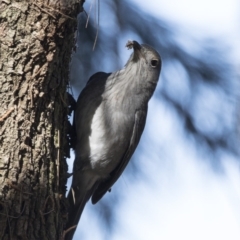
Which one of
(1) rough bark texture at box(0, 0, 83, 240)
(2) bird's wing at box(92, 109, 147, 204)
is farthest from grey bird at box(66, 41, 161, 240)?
(1) rough bark texture at box(0, 0, 83, 240)

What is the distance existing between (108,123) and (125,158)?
1.29 ft

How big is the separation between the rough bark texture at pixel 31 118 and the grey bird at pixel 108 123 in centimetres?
96

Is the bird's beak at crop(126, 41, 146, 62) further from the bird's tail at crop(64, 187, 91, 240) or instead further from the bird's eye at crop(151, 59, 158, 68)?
the bird's tail at crop(64, 187, 91, 240)

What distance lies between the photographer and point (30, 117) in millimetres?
3352

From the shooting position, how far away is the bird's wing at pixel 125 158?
4730 mm

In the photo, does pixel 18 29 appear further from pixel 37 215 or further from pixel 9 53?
pixel 37 215

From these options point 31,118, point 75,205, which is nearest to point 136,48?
point 75,205

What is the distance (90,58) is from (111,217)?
1308mm

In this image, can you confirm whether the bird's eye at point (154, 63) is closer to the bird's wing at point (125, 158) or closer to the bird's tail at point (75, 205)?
the bird's wing at point (125, 158)

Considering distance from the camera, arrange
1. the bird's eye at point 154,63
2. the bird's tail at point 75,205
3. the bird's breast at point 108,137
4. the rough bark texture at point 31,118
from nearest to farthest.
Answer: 1. the rough bark texture at point 31,118
2. the bird's breast at point 108,137
3. the bird's tail at point 75,205
4. the bird's eye at point 154,63

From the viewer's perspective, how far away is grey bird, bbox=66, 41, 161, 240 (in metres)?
4.50

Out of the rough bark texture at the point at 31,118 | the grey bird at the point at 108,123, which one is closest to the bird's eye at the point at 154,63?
the grey bird at the point at 108,123

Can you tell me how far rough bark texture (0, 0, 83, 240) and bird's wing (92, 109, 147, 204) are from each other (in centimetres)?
125

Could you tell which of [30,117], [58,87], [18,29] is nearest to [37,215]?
[30,117]
